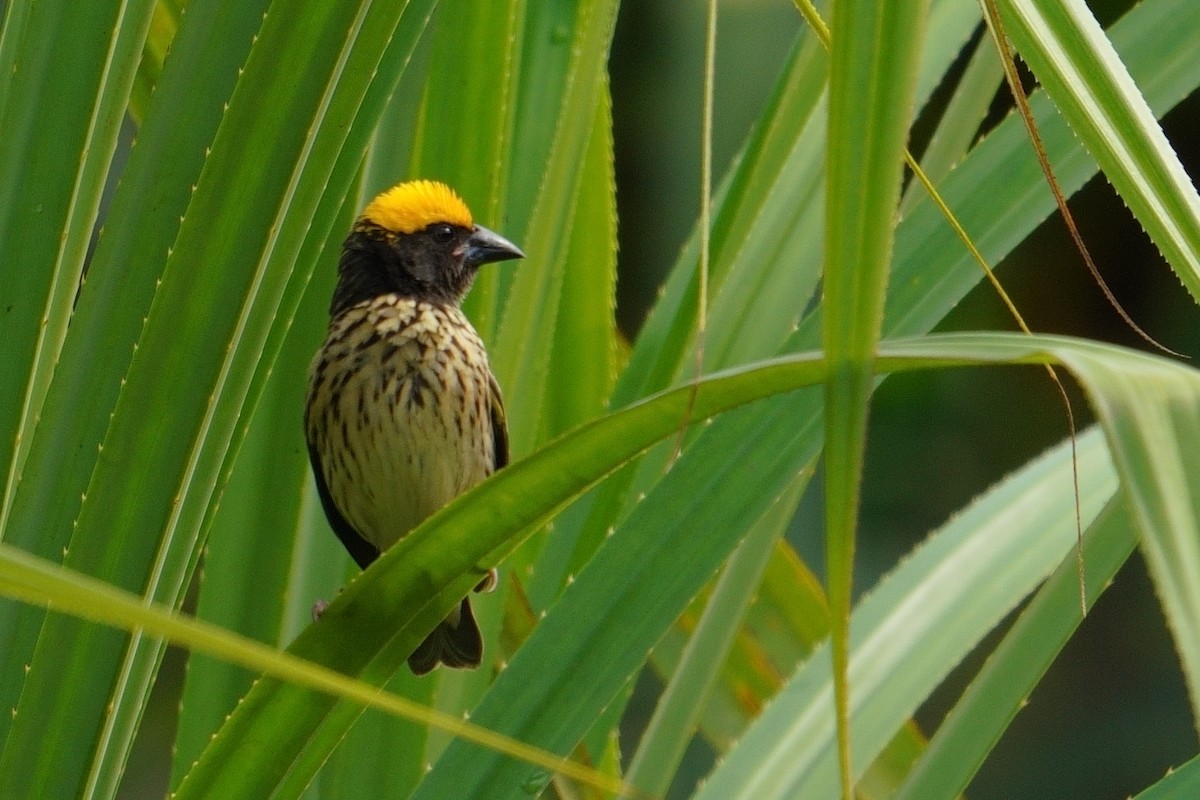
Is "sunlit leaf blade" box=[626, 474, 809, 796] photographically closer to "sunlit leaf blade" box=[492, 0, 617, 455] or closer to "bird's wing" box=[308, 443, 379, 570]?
"sunlit leaf blade" box=[492, 0, 617, 455]

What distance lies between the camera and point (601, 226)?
164 cm

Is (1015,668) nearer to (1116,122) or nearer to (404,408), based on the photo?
(1116,122)

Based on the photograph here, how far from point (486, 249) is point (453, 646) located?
53cm

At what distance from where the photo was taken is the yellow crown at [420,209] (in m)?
2.25

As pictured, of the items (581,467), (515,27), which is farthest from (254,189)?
(515,27)

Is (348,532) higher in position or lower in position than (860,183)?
lower

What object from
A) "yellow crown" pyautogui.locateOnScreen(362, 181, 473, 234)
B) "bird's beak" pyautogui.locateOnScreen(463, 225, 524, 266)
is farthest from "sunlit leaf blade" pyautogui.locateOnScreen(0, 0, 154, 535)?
"yellow crown" pyautogui.locateOnScreen(362, 181, 473, 234)

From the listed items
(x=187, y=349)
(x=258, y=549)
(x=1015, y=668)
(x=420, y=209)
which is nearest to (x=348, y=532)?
(x=420, y=209)

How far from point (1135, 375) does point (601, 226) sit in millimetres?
1192

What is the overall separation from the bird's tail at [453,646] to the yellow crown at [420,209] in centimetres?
58

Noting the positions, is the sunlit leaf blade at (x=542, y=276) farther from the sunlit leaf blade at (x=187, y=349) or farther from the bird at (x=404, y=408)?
the sunlit leaf blade at (x=187, y=349)

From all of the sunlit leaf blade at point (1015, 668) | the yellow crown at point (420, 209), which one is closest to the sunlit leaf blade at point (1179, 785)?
the sunlit leaf blade at point (1015, 668)

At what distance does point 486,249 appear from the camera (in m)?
1.97

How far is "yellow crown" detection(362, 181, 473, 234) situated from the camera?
2252mm
